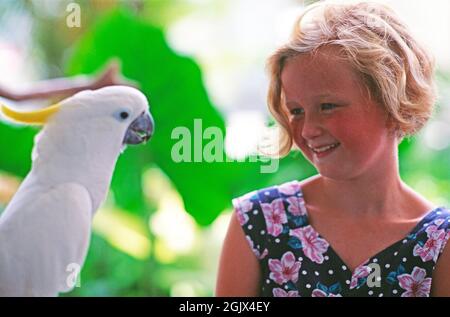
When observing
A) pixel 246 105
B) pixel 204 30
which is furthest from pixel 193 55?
pixel 246 105

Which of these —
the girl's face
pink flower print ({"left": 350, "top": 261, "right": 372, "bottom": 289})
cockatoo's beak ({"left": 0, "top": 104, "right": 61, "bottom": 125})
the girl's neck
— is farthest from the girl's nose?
cockatoo's beak ({"left": 0, "top": 104, "right": 61, "bottom": 125})

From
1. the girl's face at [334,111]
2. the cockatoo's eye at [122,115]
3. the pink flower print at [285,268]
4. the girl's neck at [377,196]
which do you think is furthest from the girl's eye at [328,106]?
the cockatoo's eye at [122,115]

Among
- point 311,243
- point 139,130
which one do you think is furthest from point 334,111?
point 139,130

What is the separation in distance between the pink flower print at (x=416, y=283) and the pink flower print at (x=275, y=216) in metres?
0.21

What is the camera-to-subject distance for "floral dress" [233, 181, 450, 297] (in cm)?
88

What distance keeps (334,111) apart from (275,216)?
21 cm

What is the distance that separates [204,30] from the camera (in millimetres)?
1305

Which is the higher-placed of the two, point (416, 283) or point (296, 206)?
point (296, 206)

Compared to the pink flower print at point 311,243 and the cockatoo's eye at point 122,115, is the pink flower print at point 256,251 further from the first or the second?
the cockatoo's eye at point 122,115

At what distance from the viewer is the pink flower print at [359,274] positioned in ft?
2.92

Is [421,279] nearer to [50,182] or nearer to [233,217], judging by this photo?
[233,217]

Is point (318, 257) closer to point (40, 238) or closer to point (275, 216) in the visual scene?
point (275, 216)

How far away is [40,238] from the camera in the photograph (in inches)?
37.0

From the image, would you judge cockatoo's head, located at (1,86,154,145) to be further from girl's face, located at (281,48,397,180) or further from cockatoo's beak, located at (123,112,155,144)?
girl's face, located at (281,48,397,180)
